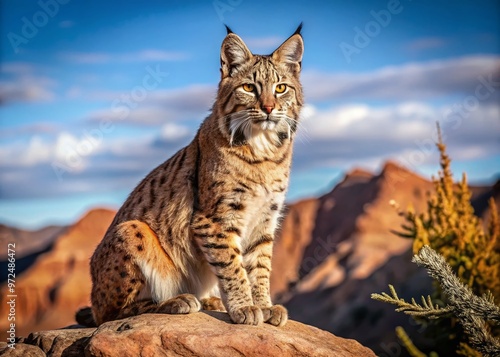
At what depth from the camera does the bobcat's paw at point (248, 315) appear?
22.1 ft

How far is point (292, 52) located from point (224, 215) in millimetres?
2104

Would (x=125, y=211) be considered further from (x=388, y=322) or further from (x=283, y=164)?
(x=388, y=322)

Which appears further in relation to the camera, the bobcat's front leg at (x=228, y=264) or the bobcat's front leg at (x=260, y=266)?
the bobcat's front leg at (x=260, y=266)

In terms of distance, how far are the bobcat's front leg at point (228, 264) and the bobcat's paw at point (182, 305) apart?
13.2 inches

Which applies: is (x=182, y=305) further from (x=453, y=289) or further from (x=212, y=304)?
(x=453, y=289)

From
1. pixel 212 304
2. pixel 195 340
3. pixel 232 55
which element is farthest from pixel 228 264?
pixel 232 55

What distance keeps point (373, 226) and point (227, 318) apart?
86.4 feet

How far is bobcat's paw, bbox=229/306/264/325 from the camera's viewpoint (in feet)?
22.1

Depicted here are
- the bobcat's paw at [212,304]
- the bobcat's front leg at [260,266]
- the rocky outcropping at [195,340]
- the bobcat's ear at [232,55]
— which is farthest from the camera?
the bobcat's paw at [212,304]

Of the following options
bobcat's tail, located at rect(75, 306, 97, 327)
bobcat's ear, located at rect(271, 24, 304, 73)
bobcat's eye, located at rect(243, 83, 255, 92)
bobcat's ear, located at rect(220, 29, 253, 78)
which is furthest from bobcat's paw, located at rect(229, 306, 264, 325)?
bobcat's ear, located at rect(271, 24, 304, 73)

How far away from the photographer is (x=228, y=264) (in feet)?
22.5

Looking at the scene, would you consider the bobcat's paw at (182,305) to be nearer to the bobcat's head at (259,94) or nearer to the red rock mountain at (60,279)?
the bobcat's head at (259,94)

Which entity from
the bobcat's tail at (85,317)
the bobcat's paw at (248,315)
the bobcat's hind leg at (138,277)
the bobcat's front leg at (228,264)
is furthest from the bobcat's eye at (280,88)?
the bobcat's tail at (85,317)

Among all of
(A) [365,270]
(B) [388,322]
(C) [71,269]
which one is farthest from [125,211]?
(C) [71,269]
